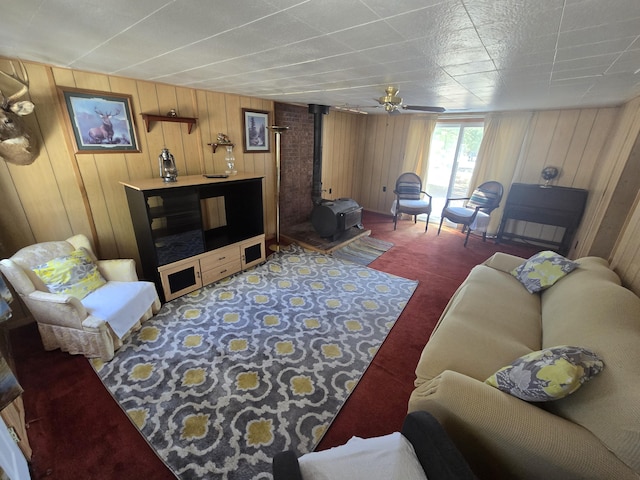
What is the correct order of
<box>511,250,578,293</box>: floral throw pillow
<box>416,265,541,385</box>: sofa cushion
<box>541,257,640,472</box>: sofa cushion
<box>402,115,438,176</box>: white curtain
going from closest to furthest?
<box>541,257,640,472</box>: sofa cushion, <box>416,265,541,385</box>: sofa cushion, <box>511,250,578,293</box>: floral throw pillow, <box>402,115,438,176</box>: white curtain

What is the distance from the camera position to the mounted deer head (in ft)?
5.94

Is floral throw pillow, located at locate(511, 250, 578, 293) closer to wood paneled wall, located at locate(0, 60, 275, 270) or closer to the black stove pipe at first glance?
the black stove pipe

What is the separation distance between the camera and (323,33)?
1249mm

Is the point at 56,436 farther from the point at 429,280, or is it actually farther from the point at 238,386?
the point at 429,280

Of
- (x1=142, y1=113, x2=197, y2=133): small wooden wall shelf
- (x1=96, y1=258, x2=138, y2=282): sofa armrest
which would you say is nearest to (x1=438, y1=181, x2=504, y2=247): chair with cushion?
(x1=142, y1=113, x2=197, y2=133): small wooden wall shelf

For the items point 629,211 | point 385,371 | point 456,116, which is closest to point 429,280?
point 385,371

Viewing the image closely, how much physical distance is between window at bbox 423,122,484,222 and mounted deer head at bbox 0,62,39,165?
5.39m

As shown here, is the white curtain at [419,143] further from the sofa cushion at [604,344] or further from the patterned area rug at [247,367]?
the sofa cushion at [604,344]

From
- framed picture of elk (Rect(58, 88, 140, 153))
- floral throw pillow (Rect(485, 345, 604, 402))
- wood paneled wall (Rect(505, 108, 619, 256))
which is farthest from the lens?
wood paneled wall (Rect(505, 108, 619, 256))

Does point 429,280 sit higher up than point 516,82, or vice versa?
point 516,82

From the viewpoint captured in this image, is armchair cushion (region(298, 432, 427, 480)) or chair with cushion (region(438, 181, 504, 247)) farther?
chair with cushion (region(438, 181, 504, 247))

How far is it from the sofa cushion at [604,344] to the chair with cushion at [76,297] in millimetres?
2739

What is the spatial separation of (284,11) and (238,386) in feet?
7.01

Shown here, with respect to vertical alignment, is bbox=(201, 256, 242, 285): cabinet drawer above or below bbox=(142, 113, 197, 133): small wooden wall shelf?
below
